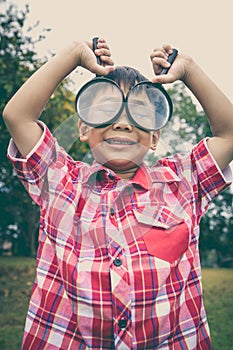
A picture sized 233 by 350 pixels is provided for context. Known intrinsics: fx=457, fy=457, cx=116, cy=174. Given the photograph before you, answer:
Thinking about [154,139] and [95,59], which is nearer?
[95,59]

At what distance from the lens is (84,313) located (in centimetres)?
138

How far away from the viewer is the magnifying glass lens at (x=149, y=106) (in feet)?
4.89

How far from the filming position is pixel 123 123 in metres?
1.49

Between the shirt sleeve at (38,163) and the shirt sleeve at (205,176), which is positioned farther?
the shirt sleeve at (205,176)

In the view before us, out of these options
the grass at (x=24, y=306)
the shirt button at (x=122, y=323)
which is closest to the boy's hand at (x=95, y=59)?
the shirt button at (x=122, y=323)

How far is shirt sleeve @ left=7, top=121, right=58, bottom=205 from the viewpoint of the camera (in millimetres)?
1495

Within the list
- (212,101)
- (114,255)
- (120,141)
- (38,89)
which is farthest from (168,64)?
(114,255)

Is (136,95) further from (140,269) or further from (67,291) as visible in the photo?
(67,291)

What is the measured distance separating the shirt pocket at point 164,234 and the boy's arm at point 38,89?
0.44 metres

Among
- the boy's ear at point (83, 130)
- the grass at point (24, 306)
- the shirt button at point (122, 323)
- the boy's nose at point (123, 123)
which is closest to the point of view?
the shirt button at point (122, 323)

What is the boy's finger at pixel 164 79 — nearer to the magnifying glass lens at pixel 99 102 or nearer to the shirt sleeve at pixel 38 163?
the magnifying glass lens at pixel 99 102

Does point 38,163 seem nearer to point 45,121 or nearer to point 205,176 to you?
point 205,176

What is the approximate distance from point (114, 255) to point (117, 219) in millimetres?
120

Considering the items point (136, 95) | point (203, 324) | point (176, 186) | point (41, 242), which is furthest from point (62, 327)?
point (136, 95)
